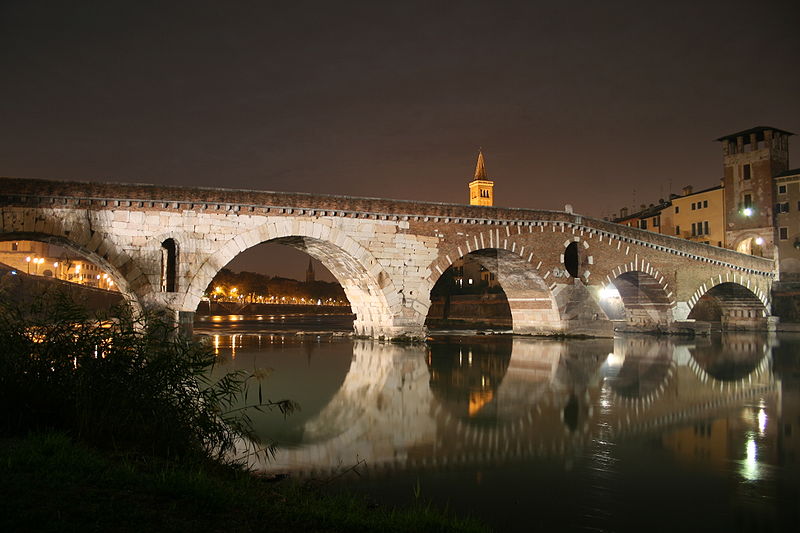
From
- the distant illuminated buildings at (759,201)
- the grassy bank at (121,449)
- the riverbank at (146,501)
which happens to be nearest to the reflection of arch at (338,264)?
the grassy bank at (121,449)

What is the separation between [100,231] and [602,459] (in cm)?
1831

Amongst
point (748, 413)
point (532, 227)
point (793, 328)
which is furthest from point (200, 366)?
point (793, 328)

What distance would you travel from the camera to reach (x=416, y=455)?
849 centimetres

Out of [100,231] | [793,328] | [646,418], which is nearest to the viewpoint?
[646,418]

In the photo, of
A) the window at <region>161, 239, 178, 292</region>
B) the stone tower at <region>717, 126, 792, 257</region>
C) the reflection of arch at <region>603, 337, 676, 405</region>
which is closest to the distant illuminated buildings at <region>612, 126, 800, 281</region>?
the stone tower at <region>717, 126, 792, 257</region>

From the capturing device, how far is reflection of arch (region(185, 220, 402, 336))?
23.3 meters

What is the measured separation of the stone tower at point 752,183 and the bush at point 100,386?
52543 mm

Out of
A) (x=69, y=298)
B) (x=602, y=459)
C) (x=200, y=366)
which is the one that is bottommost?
(x=602, y=459)

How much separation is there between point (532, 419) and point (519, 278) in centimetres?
2134

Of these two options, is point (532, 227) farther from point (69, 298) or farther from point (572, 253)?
point (69, 298)

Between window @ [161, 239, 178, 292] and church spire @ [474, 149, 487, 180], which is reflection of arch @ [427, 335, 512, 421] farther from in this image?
church spire @ [474, 149, 487, 180]

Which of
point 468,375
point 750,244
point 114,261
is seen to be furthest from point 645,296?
point 114,261

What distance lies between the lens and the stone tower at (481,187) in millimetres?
95938

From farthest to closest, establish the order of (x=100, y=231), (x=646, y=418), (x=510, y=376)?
(x=100, y=231) → (x=510, y=376) → (x=646, y=418)
